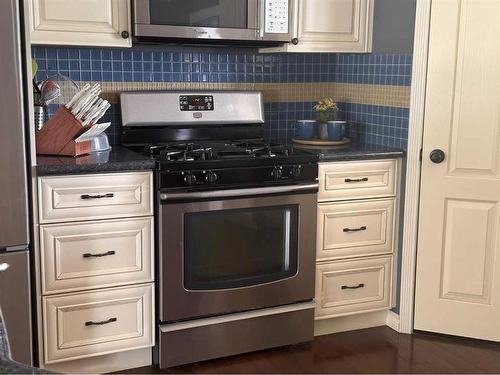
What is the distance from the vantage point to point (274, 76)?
145 inches

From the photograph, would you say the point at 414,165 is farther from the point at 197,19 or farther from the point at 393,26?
the point at 197,19

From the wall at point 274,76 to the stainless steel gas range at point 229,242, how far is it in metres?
0.15

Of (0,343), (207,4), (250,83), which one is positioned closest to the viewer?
(0,343)

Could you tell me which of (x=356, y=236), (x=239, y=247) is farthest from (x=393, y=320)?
(x=239, y=247)

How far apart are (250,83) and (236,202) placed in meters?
0.92

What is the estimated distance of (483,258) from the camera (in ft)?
10.5

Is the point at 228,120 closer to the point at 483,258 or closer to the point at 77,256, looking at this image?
the point at 77,256

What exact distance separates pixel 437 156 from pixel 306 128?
2.24ft

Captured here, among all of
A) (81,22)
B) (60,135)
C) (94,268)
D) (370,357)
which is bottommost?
(370,357)

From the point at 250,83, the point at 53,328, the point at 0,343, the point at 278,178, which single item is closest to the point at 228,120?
the point at 250,83

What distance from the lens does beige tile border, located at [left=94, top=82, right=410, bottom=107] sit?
3328mm

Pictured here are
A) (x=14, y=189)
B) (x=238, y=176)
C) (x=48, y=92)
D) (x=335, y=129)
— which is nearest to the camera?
(x=14, y=189)

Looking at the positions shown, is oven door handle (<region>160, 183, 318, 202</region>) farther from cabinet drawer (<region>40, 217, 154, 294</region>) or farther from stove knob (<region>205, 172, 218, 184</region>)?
cabinet drawer (<region>40, 217, 154, 294</region>)

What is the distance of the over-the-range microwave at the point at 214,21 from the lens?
3.01m
